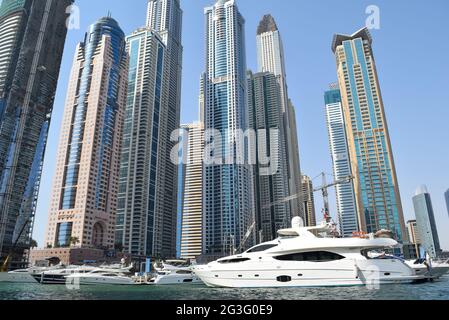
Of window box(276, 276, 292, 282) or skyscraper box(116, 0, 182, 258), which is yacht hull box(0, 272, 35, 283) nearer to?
window box(276, 276, 292, 282)

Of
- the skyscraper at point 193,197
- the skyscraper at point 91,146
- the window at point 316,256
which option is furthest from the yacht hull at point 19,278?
the skyscraper at point 193,197

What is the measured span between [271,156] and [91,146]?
71917 mm

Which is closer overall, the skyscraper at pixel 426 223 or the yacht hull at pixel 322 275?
the yacht hull at pixel 322 275

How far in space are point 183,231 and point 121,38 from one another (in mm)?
75698

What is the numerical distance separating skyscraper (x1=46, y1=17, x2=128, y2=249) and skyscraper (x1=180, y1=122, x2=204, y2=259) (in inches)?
1472

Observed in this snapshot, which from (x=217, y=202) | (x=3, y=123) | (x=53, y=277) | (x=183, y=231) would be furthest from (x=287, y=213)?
(x=53, y=277)

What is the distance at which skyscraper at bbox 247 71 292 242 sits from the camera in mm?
135087

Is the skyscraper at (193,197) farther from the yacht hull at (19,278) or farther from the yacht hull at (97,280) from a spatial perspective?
the yacht hull at (97,280)

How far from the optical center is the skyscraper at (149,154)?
11162 centimetres

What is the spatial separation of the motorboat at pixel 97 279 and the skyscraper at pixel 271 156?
98.2 meters

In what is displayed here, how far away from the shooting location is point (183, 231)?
12938cm

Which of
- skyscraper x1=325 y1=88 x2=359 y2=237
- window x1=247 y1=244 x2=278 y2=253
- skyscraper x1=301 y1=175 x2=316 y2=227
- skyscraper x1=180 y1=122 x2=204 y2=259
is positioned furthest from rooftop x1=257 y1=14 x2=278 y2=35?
window x1=247 y1=244 x2=278 y2=253

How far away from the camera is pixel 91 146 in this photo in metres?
91.3

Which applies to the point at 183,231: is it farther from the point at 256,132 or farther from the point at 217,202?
the point at 256,132
